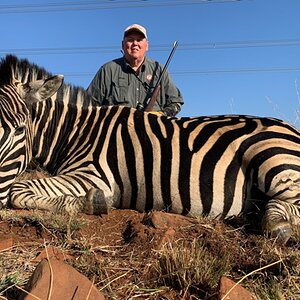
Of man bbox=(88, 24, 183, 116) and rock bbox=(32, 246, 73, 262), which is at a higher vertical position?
man bbox=(88, 24, 183, 116)

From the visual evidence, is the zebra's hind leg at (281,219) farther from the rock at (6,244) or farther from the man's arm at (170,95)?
the man's arm at (170,95)

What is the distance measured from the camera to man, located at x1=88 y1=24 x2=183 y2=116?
5.23 m

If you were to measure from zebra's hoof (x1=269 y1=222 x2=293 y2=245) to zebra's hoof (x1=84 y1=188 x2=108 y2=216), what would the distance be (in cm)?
96

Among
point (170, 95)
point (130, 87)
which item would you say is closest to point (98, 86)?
point (130, 87)

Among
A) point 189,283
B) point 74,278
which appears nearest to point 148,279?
point 189,283

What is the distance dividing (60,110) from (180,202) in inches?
47.4

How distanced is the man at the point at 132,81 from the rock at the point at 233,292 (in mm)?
3571

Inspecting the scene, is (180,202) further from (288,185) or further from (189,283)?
(189,283)

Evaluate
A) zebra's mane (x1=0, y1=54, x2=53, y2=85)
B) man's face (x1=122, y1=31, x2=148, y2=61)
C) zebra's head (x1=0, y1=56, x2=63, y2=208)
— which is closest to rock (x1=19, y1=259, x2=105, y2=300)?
zebra's head (x1=0, y1=56, x2=63, y2=208)

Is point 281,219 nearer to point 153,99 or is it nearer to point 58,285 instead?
point 58,285

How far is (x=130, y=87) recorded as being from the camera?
529cm

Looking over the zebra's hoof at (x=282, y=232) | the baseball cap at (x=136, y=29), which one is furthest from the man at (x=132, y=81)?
the zebra's hoof at (x=282, y=232)

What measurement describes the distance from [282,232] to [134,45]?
11.1ft

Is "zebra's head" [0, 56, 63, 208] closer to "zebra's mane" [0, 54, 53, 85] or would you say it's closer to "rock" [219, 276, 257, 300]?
"zebra's mane" [0, 54, 53, 85]
